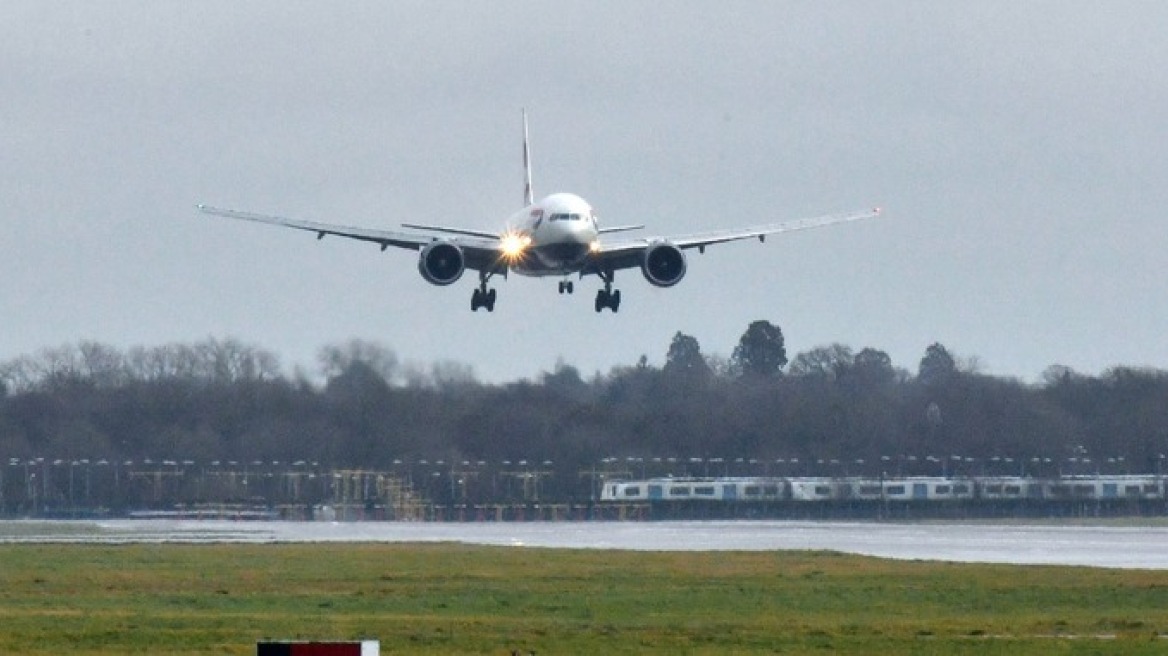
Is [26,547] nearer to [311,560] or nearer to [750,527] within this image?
[311,560]

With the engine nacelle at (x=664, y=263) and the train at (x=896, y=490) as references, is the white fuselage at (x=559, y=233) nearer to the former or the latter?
the engine nacelle at (x=664, y=263)

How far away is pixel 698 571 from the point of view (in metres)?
76.1

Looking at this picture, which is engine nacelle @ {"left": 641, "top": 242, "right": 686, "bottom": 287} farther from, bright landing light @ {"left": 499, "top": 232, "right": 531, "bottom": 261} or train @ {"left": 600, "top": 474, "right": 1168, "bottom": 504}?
train @ {"left": 600, "top": 474, "right": 1168, "bottom": 504}

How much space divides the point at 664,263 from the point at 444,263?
7.59 meters

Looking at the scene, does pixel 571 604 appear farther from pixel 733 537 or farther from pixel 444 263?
pixel 733 537

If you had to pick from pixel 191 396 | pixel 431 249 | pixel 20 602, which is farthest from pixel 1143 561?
pixel 191 396

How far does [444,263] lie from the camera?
8794 centimetres

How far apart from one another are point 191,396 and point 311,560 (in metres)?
86.9

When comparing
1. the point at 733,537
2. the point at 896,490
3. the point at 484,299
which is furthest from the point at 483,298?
the point at 896,490

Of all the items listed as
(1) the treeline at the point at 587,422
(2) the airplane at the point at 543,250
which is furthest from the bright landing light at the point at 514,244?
(1) the treeline at the point at 587,422

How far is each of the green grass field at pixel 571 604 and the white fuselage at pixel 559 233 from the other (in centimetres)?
990

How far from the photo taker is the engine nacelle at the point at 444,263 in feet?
288

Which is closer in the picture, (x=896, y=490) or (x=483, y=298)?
(x=483, y=298)

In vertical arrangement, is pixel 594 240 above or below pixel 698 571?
above
